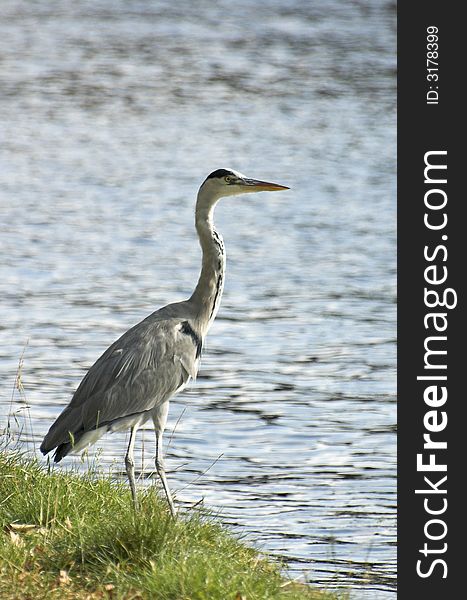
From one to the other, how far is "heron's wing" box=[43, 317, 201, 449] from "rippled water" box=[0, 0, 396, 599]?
16.6 inches

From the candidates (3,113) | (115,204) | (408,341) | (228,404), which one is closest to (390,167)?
(115,204)

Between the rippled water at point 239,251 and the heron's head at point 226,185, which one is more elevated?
the heron's head at point 226,185

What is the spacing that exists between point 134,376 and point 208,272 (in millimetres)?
921

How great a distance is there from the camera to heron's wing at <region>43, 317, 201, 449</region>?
309 inches

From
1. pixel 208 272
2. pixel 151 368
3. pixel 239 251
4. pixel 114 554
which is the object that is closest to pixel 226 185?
pixel 208 272

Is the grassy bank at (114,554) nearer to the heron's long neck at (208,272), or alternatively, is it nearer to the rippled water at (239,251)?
the rippled water at (239,251)

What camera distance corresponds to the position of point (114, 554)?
6547mm

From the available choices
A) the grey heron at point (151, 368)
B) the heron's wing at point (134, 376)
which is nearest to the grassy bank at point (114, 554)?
the grey heron at point (151, 368)

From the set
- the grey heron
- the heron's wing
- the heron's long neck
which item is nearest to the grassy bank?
the grey heron

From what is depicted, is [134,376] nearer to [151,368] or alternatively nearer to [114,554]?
[151,368]

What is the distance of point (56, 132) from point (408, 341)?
16.2 metres

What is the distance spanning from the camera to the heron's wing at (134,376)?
784 cm

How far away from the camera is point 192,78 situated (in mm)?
28578

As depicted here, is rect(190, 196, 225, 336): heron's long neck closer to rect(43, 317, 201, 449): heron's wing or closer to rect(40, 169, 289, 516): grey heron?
rect(40, 169, 289, 516): grey heron
